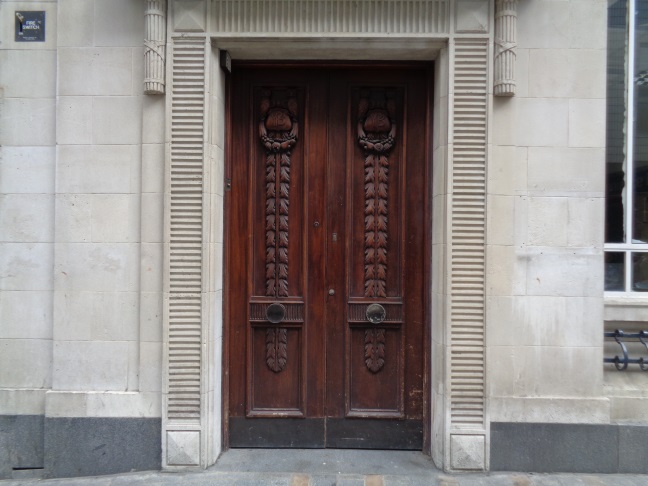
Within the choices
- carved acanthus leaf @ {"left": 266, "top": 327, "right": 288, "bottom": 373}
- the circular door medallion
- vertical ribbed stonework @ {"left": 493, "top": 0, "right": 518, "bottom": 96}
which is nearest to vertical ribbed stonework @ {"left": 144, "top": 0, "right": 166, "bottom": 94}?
carved acanthus leaf @ {"left": 266, "top": 327, "right": 288, "bottom": 373}

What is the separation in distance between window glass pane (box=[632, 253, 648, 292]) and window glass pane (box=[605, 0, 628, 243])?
23cm

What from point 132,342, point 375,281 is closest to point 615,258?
point 375,281

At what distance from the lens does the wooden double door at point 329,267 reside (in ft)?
15.9

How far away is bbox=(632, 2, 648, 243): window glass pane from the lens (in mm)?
4836

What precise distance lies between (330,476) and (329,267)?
6.55 feet

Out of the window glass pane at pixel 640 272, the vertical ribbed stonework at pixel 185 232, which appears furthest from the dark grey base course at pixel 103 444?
the window glass pane at pixel 640 272

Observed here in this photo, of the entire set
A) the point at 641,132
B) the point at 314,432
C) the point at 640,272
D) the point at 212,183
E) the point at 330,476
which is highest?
the point at 641,132

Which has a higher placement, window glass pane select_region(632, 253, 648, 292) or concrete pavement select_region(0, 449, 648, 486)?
window glass pane select_region(632, 253, 648, 292)

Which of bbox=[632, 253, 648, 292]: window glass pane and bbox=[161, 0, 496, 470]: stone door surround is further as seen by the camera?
bbox=[632, 253, 648, 292]: window glass pane

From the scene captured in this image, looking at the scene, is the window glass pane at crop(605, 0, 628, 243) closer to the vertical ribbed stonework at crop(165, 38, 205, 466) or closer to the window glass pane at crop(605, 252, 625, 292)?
the window glass pane at crop(605, 252, 625, 292)

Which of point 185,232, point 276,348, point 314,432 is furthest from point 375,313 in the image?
point 185,232

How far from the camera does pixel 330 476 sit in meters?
4.40

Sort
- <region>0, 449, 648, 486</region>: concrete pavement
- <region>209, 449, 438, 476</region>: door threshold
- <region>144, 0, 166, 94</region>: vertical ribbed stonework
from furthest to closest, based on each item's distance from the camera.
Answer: <region>209, 449, 438, 476</region>: door threshold → <region>144, 0, 166, 94</region>: vertical ribbed stonework → <region>0, 449, 648, 486</region>: concrete pavement

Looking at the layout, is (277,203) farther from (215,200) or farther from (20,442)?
(20,442)
